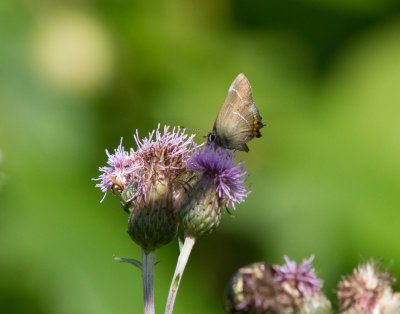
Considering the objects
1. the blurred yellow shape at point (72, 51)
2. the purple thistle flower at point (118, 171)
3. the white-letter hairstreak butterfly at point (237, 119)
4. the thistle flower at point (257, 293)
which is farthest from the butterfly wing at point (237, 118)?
the blurred yellow shape at point (72, 51)

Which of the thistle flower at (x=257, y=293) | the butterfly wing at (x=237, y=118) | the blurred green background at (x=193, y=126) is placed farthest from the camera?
the blurred green background at (x=193, y=126)

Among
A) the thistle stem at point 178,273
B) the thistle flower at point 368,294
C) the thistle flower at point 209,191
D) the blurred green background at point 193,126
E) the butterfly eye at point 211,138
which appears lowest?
the thistle flower at point 368,294

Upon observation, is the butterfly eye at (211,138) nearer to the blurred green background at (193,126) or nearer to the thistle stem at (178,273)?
the thistle stem at (178,273)

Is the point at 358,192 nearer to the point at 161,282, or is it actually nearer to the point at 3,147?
the point at 161,282

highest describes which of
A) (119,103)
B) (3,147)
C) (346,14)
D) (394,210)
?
(346,14)

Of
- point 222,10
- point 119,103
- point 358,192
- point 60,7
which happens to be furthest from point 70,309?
point 222,10

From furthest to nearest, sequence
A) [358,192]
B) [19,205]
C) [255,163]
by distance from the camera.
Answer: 1. [255,163]
2. [358,192]
3. [19,205]

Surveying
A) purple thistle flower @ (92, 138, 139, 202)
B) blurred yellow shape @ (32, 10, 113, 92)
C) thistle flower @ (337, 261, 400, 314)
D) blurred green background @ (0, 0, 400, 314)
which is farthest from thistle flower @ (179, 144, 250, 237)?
blurred yellow shape @ (32, 10, 113, 92)
